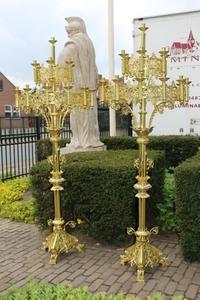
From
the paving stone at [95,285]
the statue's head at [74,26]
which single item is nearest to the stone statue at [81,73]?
the statue's head at [74,26]

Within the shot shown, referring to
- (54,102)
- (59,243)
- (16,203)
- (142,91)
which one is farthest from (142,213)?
(16,203)

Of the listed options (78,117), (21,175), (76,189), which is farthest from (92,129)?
(21,175)

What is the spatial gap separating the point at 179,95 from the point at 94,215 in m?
1.89

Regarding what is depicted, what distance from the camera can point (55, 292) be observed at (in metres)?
3.30

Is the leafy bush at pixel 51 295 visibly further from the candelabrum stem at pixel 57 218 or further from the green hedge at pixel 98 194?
the green hedge at pixel 98 194

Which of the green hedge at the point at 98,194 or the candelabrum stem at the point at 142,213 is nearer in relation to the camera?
the candelabrum stem at the point at 142,213

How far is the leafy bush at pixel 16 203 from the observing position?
7008 mm

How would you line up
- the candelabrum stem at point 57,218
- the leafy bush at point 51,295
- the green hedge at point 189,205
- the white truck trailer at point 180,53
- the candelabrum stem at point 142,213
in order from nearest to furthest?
the leafy bush at point 51,295, the candelabrum stem at point 142,213, the green hedge at point 189,205, the candelabrum stem at point 57,218, the white truck trailer at point 180,53

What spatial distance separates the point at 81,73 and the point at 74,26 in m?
0.81

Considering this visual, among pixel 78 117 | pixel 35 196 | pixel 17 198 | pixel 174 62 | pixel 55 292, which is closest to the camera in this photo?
pixel 55 292

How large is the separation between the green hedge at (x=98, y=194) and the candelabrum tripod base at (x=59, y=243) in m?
0.36

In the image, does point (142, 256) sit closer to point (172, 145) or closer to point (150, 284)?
point (150, 284)

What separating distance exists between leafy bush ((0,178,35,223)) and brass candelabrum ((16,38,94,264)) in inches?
46.3

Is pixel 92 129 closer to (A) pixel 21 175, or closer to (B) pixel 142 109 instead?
(B) pixel 142 109
